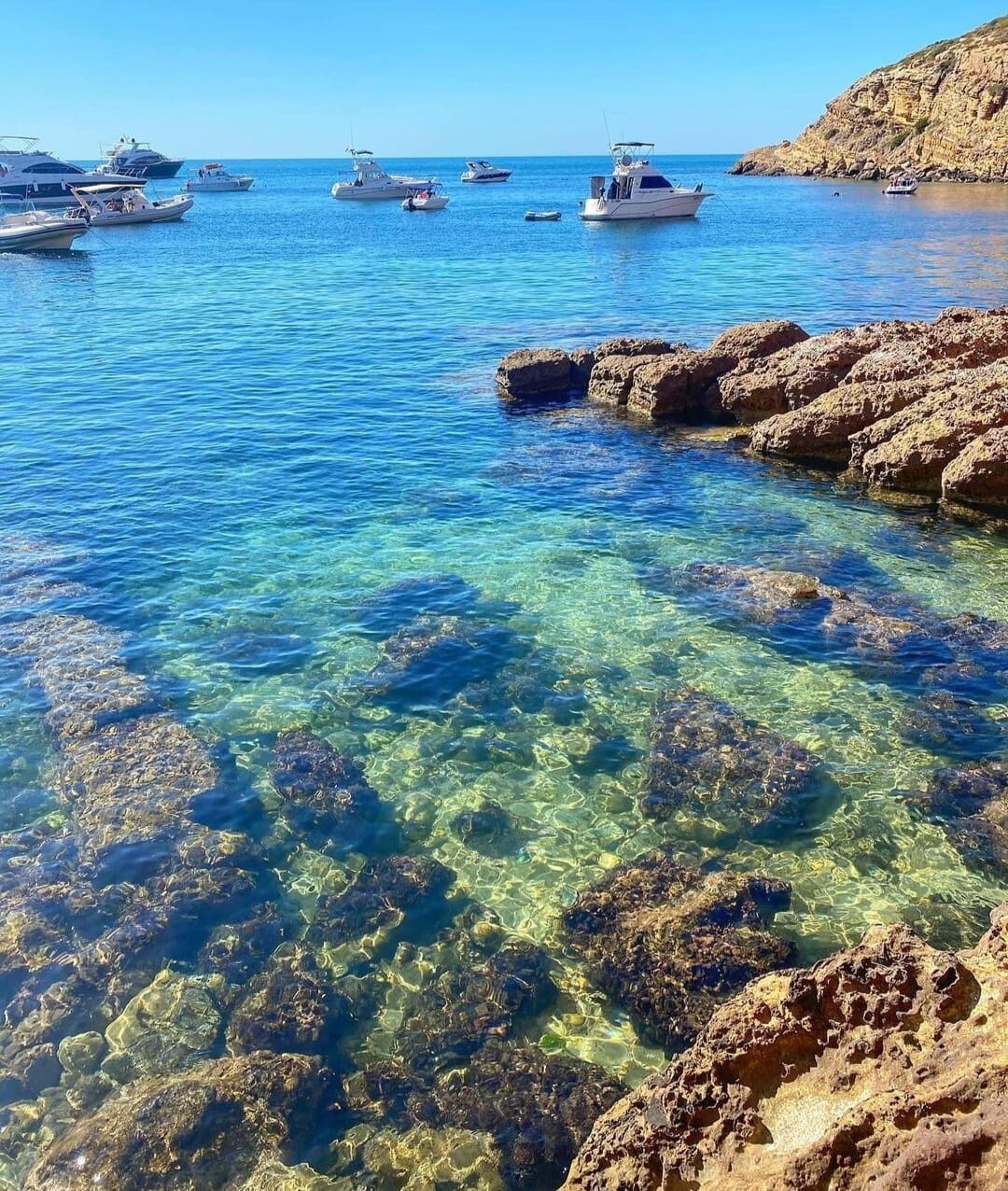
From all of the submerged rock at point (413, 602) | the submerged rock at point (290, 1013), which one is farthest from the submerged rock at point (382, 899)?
the submerged rock at point (413, 602)

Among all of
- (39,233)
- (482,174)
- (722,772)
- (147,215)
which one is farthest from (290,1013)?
(482,174)

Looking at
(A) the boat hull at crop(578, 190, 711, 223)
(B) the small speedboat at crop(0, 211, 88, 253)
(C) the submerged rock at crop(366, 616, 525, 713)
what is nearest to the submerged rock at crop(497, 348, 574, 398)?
(C) the submerged rock at crop(366, 616, 525, 713)

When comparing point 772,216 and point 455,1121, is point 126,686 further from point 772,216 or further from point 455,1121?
point 772,216

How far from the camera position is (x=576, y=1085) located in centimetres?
635

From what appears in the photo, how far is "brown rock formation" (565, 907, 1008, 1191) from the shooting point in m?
3.74

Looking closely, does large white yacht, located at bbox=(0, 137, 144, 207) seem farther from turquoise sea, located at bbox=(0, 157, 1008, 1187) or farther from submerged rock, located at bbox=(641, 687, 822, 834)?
submerged rock, located at bbox=(641, 687, 822, 834)

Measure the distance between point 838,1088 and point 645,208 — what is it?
8378cm

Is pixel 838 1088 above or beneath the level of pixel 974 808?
above

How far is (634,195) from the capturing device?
76.9 meters

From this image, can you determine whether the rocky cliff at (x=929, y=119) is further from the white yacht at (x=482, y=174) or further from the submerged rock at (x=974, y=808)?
the submerged rock at (x=974, y=808)

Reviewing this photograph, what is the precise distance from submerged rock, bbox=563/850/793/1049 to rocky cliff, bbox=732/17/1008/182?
115156mm

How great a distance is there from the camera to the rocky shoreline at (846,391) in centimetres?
1641

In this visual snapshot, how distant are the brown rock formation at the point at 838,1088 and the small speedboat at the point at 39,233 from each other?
6777cm

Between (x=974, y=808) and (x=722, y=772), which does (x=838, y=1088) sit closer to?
(x=722, y=772)
